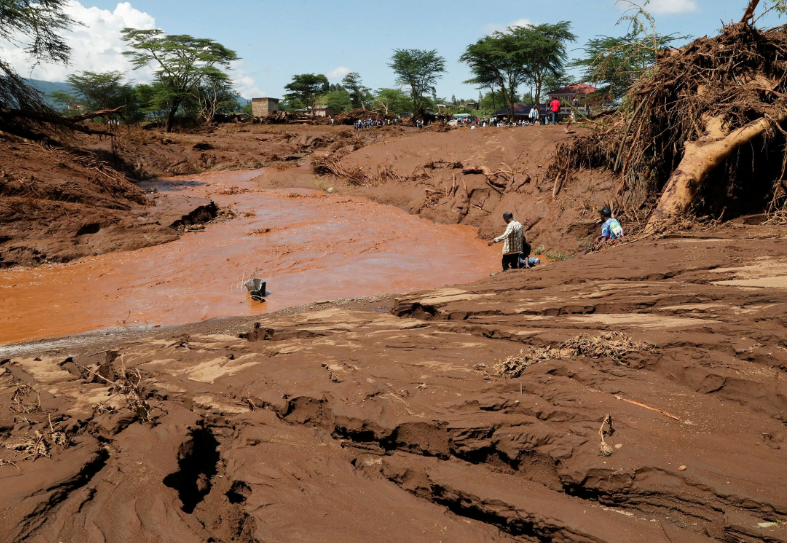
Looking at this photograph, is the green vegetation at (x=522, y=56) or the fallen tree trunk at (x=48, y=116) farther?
the green vegetation at (x=522, y=56)

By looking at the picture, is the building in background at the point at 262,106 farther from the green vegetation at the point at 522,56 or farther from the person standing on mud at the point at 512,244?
the person standing on mud at the point at 512,244

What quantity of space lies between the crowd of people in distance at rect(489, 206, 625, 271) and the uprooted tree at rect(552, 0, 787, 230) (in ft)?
1.67

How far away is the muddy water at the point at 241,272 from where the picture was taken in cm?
749

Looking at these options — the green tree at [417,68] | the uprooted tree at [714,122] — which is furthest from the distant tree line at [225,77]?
the uprooted tree at [714,122]

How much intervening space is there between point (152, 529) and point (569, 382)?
2.16 m

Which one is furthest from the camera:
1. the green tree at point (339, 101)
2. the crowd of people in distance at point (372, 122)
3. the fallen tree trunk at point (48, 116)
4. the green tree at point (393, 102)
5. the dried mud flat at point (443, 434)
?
the green tree at point (339, 101)

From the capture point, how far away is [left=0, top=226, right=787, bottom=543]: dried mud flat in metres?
2.11

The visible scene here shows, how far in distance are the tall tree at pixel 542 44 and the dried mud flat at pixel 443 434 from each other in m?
27.5

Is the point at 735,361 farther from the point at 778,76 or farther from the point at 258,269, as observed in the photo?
the point at 258,269

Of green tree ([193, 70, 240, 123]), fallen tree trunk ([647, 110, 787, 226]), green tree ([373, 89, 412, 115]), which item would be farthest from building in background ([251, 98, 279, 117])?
fallen tree trunk ([647, 110, 787, 226])

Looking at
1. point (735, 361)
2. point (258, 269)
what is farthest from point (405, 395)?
point (258, 269)

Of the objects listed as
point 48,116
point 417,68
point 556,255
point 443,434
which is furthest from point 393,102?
point 443,434

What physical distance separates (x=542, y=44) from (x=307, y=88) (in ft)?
96.0

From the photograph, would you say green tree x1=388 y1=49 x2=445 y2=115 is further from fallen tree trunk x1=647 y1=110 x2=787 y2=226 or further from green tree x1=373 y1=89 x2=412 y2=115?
fallen tree trunk x1=647 y1=110 x2=787 y2=226
